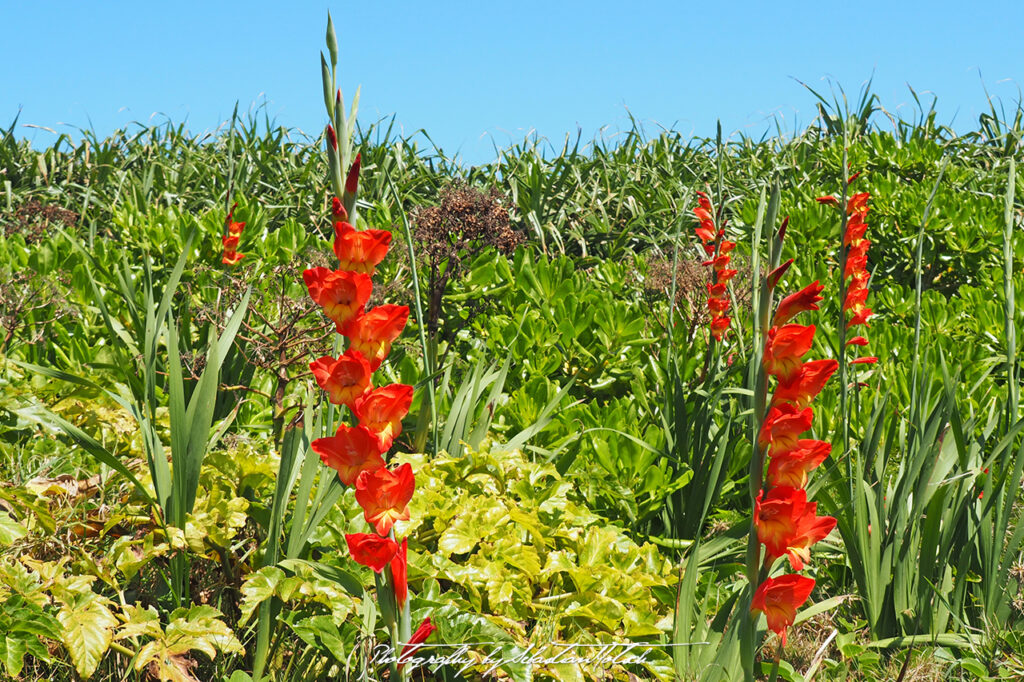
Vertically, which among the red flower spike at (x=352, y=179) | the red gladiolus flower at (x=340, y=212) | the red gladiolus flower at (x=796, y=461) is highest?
the red flower spike at (x=352, y=179)

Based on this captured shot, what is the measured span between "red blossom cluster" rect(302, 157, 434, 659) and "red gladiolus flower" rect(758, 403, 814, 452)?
1.96ft

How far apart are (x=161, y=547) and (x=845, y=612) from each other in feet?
6.32

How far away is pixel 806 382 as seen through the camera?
133 cm

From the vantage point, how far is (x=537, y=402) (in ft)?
9.93

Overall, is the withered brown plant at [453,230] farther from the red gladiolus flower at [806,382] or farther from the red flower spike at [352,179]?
the red gladiolus flower at [806,382]

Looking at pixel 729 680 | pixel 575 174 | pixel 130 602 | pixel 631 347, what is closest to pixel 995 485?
pixel 729 680

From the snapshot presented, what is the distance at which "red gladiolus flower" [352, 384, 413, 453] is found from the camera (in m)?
1.35

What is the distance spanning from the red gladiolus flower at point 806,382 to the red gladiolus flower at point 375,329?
2.16 feet

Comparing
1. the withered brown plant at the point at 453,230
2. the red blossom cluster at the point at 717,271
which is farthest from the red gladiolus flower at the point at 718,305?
the withered brown plant at the point at 453,230

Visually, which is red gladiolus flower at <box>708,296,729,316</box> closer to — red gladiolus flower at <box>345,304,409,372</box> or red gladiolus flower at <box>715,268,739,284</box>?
red gladiolus flower at <box>715,268,739,284</box>

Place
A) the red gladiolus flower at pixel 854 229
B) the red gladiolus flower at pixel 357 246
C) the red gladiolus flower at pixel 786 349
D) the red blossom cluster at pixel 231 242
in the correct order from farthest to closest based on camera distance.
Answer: the red blossom cluster at pixel 231 242 < the red gladiolus flower at pixel 854 229 < the red gladiolus flower at pixel 357 246 < the red gladiolus flower at pixel 786 349

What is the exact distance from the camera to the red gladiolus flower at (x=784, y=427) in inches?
51.3

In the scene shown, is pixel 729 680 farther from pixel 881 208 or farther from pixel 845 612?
pixel 881 208

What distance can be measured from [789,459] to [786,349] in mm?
184
